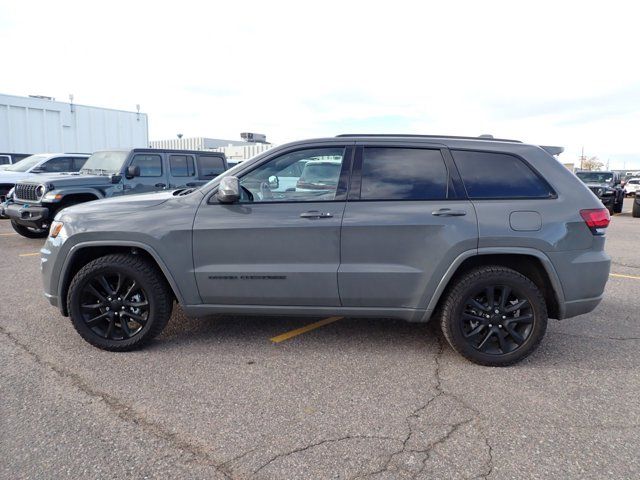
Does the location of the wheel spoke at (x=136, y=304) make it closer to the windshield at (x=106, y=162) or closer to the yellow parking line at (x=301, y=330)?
the yellow parking line at (x=301, y=330)

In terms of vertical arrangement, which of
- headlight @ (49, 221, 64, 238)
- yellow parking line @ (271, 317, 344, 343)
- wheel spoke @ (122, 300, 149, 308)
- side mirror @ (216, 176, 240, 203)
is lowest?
yellow parking line @ (271, 317, 344, 343)

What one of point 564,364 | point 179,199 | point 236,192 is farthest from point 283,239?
point 564,364

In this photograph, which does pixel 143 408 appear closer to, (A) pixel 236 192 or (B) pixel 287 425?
(B) pixel 287 425

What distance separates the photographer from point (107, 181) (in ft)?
29.5

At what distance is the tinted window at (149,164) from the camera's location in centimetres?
955

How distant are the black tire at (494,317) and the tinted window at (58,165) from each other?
1236cm

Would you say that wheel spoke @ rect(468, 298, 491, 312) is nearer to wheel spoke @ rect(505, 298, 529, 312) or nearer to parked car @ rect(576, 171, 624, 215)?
wheel spoke @ rect(505, 298, 529, 312)

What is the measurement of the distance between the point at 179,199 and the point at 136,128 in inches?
935

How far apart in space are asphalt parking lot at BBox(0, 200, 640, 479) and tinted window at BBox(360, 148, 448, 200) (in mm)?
1330

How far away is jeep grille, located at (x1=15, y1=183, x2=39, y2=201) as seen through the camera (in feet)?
28.3

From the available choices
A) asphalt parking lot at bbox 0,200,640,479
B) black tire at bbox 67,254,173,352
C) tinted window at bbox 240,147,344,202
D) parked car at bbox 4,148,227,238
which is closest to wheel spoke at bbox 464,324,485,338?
asphalt parking lot at bbox 0,200,640,479

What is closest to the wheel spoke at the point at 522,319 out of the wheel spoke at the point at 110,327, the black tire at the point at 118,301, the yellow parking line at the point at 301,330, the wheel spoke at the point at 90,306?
the yellow parking line at the point at 301,330

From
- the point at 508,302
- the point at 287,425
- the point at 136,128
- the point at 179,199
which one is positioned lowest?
the point at 287,425

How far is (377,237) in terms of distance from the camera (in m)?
3.58
